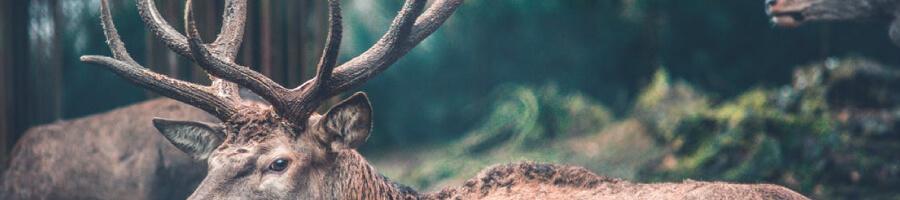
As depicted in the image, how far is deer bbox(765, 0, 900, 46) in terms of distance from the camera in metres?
4.91

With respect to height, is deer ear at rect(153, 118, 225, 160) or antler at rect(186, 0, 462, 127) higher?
antler at rect(186, 0, 462, 127)

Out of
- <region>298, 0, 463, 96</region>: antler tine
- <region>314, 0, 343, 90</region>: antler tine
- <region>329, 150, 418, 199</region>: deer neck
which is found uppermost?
<region>298, 0, 463, 96</region>: antler tine

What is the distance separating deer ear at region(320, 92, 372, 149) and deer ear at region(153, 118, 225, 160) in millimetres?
446

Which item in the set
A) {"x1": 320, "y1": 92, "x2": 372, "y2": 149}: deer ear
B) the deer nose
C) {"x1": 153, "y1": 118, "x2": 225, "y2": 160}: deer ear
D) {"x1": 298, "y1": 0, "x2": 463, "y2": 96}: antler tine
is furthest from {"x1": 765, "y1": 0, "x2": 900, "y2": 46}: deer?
{"x1": 153, "y1": 118, "x2": 225, "y2": 160}: deer ear

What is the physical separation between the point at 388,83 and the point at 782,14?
695 centimetres

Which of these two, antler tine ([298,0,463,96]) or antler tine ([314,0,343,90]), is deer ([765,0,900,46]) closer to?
antler tine ([298,0,463,96])

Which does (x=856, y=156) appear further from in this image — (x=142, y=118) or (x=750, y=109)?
(x=142, y=118)

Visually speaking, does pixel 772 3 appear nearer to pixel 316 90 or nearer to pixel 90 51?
pixel 316 90

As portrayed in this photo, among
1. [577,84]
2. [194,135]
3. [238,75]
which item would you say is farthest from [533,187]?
[577,84]

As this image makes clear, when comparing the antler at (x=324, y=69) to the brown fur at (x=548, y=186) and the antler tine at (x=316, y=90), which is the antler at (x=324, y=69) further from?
the brown fur at (x=548, y=186)

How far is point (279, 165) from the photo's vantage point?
3.73m

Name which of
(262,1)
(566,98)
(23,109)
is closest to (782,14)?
(262,1)

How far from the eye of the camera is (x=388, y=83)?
461 inches

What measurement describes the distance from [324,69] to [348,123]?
0.21 metres
